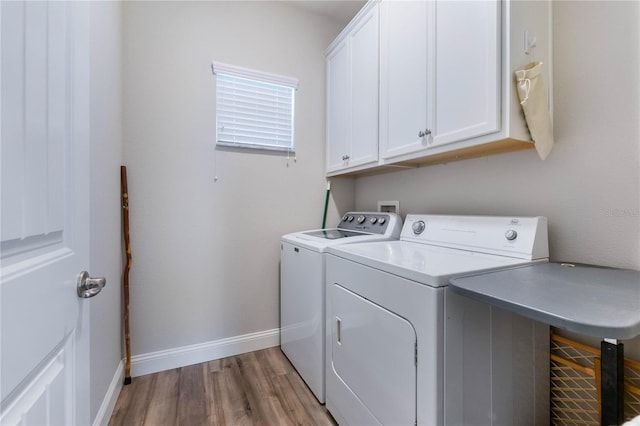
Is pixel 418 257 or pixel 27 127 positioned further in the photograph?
pixel 418 257

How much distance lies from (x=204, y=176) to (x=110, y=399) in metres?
1.42

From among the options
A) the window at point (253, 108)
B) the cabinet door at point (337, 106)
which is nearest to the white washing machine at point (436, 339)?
the cabinet door at point (337, 106)

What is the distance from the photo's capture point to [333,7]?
2.29 m

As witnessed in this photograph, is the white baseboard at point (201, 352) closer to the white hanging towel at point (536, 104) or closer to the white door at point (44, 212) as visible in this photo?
the white door at point (44, 212)

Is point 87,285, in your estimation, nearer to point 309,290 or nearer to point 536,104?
point 309,290

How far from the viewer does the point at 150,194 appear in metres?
1.85

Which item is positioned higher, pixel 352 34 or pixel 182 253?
pixel 352 34

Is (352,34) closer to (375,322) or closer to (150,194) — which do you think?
(150,194)

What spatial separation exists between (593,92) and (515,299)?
1011 millimetres

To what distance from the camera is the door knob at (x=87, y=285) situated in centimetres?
69

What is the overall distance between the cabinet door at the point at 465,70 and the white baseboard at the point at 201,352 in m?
1.89

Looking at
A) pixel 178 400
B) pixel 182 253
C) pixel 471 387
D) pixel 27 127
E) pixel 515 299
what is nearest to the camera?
pixel 27 127

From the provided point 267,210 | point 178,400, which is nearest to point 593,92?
point 267,210

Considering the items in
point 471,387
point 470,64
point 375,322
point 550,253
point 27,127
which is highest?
point 470,64
